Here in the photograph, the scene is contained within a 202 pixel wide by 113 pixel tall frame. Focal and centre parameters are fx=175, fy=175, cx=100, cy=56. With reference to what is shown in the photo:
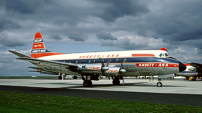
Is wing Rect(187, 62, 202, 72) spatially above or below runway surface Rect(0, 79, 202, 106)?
above

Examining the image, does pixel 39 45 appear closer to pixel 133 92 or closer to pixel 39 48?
pixel 39 48

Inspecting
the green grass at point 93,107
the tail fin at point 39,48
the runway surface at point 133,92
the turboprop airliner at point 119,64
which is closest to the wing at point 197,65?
the runway surface at point 133,92

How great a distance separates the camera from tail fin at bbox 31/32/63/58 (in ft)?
110

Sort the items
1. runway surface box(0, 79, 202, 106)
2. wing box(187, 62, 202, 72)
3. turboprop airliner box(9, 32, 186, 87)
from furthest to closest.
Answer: wing box(187, 62, 202, 72)
turboprop airliner box(9, 32, 186, 87)
runway surface box(0, 79, 202, 106)

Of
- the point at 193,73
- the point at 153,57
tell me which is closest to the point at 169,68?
the point at 153,57

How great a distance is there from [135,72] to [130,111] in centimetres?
1720

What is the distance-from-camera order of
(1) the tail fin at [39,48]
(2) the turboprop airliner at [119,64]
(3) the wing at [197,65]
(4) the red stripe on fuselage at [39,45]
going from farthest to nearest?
1. (3) the wing at [197,65]
2. (4) the red stripe on fuselage at [39,45]
3. (1) the tail fin at [39,48]
4. (2) the turboprop airliner at [119,64]

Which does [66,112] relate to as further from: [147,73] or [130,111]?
[147,73]

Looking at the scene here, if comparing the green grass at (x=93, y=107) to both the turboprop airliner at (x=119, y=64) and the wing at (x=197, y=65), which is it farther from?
the wing at (x=197, y=65)

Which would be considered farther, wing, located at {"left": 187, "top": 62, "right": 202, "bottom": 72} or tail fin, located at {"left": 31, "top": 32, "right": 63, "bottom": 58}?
wing, located at {"left": 187, "top": 62, "right": 202, "bottom": 72}

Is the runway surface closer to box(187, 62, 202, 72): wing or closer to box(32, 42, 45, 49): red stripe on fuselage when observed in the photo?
box(32, 42, 45, 49): red stripe on fuselage

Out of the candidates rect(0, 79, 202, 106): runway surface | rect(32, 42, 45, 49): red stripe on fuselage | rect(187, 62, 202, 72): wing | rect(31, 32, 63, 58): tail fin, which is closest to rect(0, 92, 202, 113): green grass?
rect(0, 79, 202, 106): runway surface

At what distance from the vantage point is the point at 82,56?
2897 centimetres

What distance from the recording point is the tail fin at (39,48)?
33.6 metres
